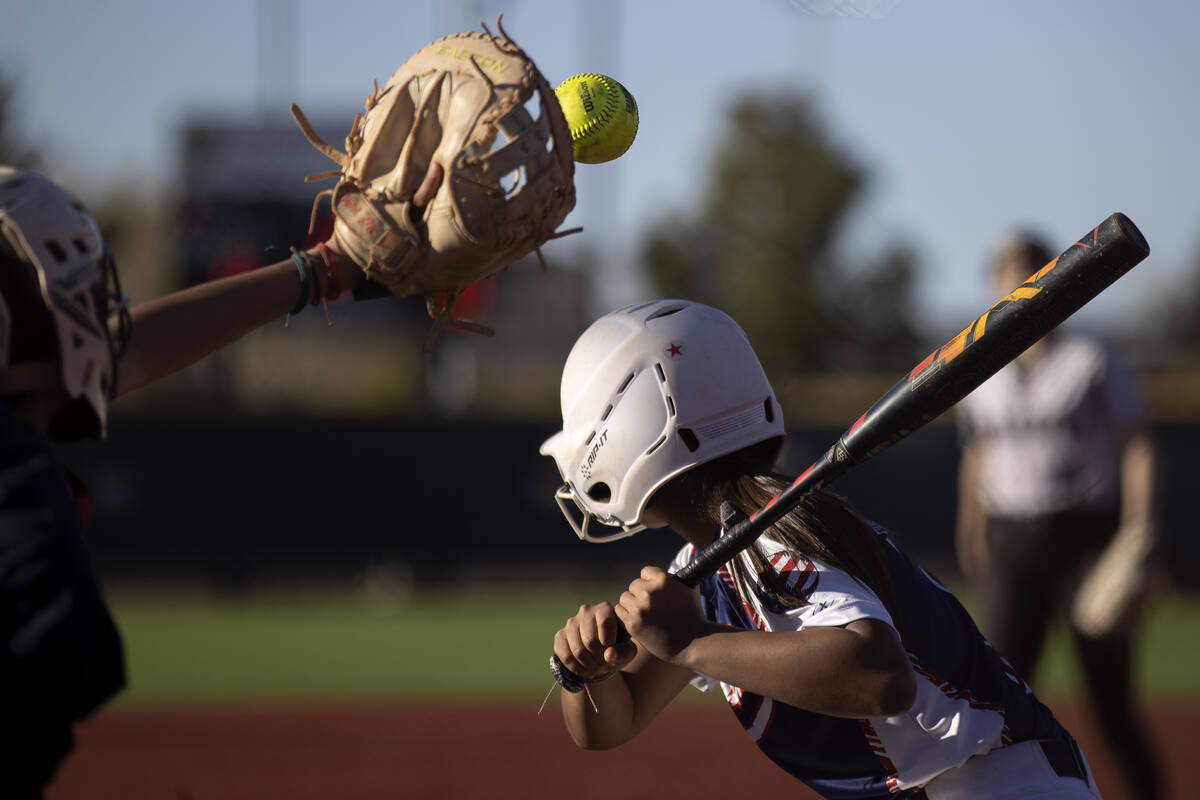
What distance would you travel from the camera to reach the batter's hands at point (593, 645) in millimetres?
2328

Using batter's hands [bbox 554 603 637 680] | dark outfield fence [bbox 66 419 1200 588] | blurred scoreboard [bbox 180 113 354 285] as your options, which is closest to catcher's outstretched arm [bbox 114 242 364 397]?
batter's hands [bbox 554 603 637 680]

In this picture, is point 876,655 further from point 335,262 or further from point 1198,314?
point 1198,314

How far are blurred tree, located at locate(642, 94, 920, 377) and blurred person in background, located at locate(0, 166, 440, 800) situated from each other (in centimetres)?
3707

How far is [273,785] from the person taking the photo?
6.95 meters

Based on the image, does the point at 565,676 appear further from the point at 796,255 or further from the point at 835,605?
the point at 796,255

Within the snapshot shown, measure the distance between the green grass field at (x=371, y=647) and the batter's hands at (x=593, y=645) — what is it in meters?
5.97

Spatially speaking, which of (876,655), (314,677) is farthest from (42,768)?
(314,677)

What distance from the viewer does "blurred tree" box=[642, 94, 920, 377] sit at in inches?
1561

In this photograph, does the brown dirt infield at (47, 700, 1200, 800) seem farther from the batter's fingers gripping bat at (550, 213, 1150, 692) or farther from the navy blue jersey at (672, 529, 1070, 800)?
the batter's fingers gripping bat at (550, 213, 1150, 692)

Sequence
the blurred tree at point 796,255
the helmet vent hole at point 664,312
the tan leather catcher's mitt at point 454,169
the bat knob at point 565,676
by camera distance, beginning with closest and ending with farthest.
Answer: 1. the tan leather catcher's mitt at point 454,169
2. the bat knob at point 565,676
3. the helmet vent hole at point 664,312
4. the blurred tree at point 796,255

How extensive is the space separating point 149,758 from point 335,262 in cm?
616

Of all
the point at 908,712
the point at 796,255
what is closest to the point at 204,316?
the point at 908,712

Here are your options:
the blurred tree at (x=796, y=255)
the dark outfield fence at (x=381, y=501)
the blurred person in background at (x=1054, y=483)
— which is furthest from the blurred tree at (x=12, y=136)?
the blurred tree at (x=796, y=255)

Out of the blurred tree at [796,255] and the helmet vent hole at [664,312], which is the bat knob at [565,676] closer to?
the helmet vent hole at [664,312]
